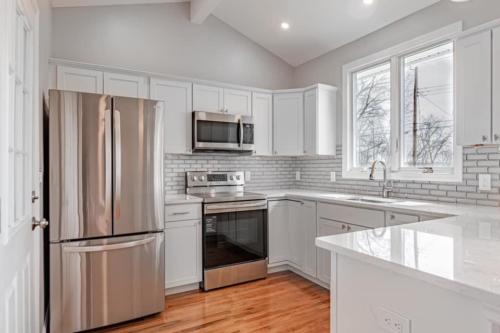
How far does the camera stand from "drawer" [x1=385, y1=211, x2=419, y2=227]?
2.32 m

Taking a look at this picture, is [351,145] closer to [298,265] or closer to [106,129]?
[298,265]

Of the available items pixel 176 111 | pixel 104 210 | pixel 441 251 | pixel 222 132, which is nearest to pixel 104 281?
pixel 104 210

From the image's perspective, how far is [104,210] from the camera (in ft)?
7.75

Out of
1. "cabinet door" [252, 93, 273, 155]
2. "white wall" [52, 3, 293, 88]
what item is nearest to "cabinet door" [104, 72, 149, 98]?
"white wall" [52, 3, 293, 88]

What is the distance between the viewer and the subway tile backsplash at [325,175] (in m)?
2.46

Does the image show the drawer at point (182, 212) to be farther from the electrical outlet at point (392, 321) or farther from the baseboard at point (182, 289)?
the electrical outlet at point (392, 321)

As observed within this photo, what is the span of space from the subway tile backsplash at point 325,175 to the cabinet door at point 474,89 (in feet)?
1.57

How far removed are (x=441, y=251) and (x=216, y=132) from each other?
A: 2695mm

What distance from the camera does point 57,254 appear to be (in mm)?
2230

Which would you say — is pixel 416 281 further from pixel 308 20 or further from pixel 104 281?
pixel 308 20

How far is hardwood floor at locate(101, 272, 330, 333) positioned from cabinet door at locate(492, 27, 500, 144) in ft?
5.89

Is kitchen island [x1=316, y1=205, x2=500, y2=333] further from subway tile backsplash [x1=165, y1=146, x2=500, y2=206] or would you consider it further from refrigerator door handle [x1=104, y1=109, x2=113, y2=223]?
refrigerator door handle [x1=104, y1=109, x2=113, y2=223]

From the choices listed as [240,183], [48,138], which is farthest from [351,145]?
[48,138]

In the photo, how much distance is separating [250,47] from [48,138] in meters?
2.78
